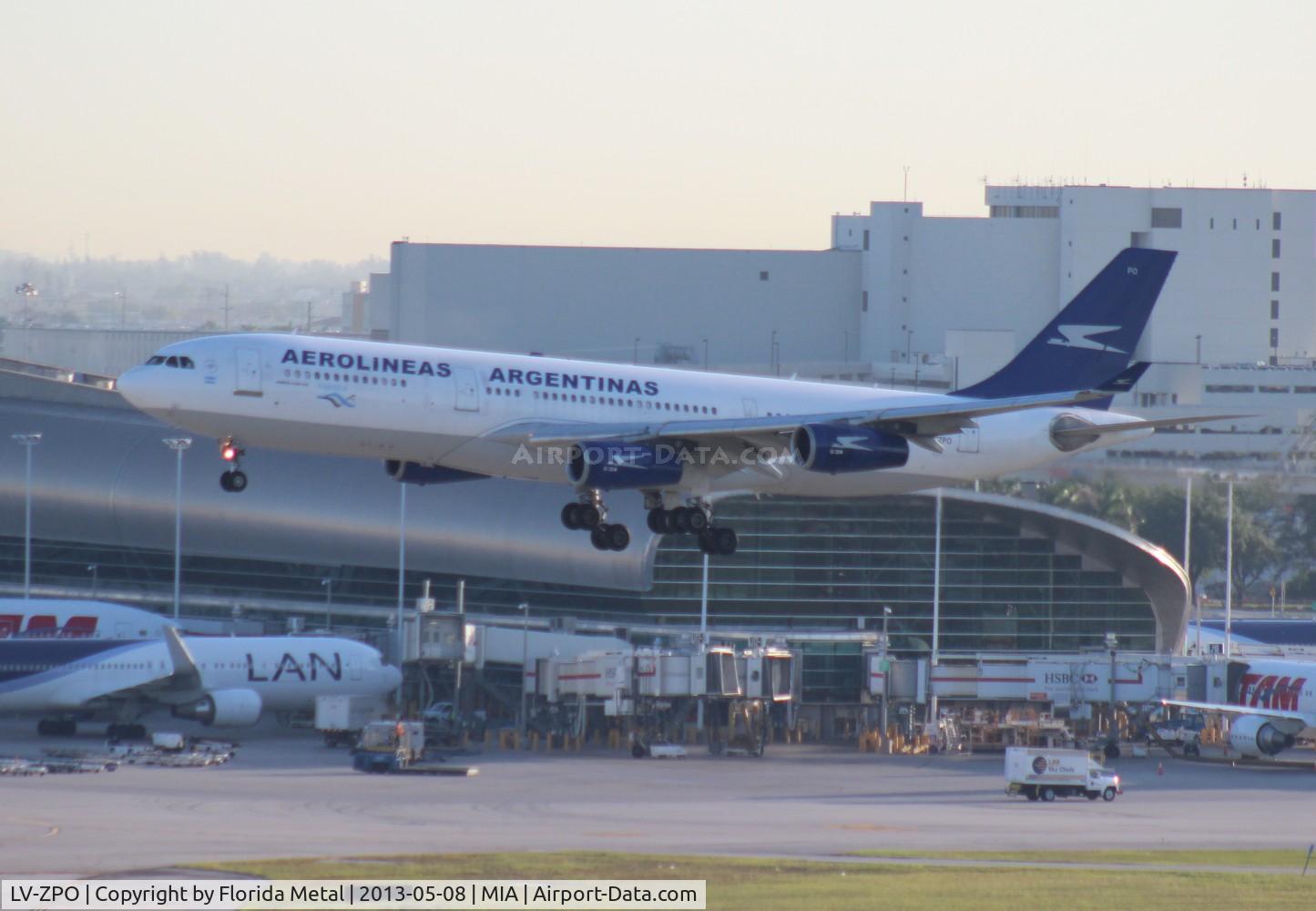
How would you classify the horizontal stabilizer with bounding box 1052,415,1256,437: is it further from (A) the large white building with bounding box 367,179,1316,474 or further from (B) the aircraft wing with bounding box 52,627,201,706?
(A) the large white building with bounding box 367,179,1316,474

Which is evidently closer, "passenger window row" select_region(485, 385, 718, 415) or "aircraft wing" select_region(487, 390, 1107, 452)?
"aircraft wing" select_region(487, 390, 1107, 452)

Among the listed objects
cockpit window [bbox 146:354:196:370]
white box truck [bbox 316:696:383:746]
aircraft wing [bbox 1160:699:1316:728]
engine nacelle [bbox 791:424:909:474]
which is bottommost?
white box truck [bbox 316:696:383:746]

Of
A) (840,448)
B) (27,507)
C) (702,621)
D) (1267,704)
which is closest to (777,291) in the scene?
(702,621)

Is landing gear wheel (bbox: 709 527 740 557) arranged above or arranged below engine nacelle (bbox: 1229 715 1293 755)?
above

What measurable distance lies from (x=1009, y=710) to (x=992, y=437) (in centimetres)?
3797

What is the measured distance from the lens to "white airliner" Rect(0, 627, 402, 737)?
91562 mm

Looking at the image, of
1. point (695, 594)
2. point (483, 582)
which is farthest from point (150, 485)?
point (695, 594)

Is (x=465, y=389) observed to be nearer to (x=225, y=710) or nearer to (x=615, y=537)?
(x=615, y=537)

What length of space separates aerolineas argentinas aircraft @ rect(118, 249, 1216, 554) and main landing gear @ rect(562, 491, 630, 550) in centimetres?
Answer: 7

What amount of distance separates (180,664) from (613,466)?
41564mm

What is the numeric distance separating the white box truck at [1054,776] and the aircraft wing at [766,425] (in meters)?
18.0

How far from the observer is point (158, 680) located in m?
92.2

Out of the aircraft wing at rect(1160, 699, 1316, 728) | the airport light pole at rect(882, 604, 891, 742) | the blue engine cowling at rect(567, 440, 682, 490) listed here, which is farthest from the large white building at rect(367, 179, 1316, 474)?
the blue engine cowling at rect(567, 440, 682, 490)

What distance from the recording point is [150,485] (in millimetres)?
120250
